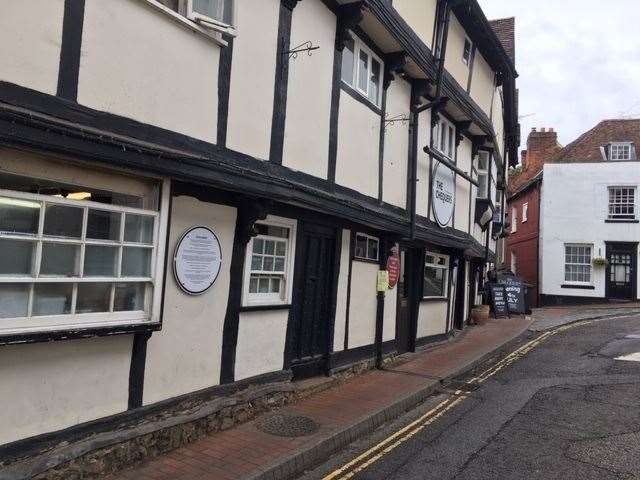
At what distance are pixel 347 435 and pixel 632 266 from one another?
75.9ft

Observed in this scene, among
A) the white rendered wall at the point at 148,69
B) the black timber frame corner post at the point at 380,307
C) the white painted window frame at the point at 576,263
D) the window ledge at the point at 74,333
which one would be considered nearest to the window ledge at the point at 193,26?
the white rendered wall at the point at 148,69

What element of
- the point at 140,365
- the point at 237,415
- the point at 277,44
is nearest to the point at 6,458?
the point at 140,365

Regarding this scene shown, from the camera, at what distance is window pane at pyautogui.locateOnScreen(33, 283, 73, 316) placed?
161 inches

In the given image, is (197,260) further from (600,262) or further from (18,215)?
(600,262)

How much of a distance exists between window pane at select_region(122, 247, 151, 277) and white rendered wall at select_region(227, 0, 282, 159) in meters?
1.52

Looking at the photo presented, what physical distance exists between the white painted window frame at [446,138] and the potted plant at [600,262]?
49.6 ft

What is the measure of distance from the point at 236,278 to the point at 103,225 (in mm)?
1851

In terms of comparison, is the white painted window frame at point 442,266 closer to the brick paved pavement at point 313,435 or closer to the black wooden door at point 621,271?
the brick paved pavement at point 313,435

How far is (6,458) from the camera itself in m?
3.84

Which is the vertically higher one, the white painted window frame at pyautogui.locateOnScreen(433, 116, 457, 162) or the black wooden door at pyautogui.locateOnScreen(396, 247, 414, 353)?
the white painted window frame at pyautogui.locateOnScreen(433, 116, 457, 162)

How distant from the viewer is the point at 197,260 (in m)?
5.50

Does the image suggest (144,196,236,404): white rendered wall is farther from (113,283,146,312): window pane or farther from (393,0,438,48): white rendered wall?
(393,0,438,48): white rendered wall

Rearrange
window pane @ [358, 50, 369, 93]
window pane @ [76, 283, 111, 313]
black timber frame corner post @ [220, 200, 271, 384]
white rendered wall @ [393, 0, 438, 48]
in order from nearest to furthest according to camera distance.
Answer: window pane @ [76, 283, 111, 313]
black timber frame corner post @ [220, 200, 271, 384]
window pane @ [358, 50, 369, 93]
white rendered wall @ [393, 0, 438, 48]

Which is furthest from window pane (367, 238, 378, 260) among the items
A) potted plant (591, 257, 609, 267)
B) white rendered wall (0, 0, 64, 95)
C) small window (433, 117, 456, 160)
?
potted plant (591, 257, 609, 267)
